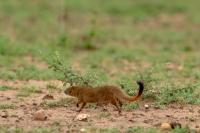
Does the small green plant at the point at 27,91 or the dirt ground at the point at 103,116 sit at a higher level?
the small green plant at the point at 27,91

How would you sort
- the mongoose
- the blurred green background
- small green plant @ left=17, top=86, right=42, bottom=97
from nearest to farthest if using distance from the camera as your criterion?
1. the mongoose
2. small green plant @ left=17, top=86, right=42, bottom=97
3. the blurred green background

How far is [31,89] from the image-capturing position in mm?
8867

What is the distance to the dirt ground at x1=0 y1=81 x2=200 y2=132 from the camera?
6.82m

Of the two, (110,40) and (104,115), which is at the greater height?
(110,40)

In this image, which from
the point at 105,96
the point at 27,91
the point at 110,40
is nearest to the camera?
the point at 105,96

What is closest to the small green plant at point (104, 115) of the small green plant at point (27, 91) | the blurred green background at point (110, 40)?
the blurred green background at point (110, 40)

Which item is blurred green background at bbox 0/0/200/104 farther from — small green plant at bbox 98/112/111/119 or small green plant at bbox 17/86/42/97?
small green plant at bbox 98/112/111/119

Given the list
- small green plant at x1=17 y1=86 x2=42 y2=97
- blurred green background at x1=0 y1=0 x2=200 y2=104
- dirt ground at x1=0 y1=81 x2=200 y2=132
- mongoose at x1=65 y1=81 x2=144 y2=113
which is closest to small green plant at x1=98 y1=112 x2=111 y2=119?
dirt ground at x1=0 y1=81 x2=200 y2=132

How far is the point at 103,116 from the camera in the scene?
23.5ft

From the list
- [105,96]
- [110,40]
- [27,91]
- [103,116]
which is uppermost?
[110,40]

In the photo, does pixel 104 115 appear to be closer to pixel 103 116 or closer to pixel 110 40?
pixel 103 116

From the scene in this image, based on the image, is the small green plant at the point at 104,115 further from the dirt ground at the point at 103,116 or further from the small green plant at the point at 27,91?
the small green plant at the point at 27,91

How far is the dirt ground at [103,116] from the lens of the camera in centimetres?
682

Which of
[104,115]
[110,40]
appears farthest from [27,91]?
[110,40]
